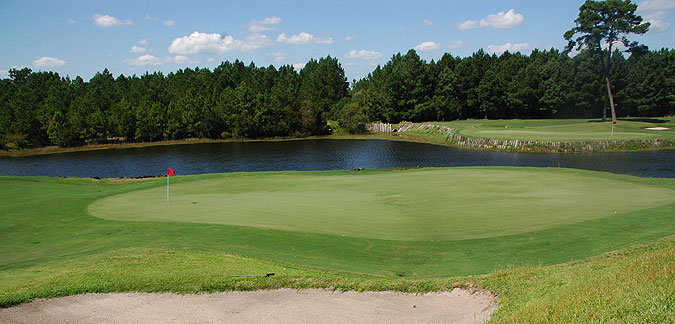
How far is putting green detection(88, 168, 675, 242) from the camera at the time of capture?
1700 cm

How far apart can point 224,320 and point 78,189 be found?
27489mm

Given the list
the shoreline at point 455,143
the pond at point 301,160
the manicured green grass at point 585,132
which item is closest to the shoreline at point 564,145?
the shoreline at point 455,143

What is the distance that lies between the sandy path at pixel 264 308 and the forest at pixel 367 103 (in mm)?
87348

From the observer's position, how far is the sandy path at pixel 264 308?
8.60 metres

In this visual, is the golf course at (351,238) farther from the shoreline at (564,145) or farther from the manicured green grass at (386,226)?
the shoreline at (564,145)

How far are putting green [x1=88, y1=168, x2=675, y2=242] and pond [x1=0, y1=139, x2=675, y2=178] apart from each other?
2048cm

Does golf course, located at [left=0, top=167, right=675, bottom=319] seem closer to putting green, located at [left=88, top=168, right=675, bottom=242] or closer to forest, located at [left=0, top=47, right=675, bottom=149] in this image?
putting green, located at [left=88, top=168, right=675, bottom=242]

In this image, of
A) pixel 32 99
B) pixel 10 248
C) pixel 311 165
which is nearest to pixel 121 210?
pixel 10 248

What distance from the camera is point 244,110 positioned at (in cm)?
9838

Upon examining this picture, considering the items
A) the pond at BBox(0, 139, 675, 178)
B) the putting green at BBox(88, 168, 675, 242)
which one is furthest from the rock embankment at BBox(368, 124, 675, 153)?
the putting green at BBox(88, 168, 675, 242)

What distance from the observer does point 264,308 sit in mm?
9133

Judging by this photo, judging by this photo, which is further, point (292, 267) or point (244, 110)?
point (244, 110)

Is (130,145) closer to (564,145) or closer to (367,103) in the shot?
(367,103)

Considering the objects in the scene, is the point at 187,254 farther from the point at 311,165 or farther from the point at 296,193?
the point at 311,165
